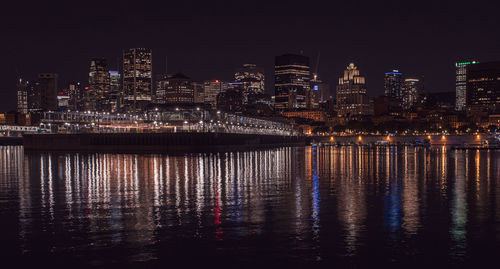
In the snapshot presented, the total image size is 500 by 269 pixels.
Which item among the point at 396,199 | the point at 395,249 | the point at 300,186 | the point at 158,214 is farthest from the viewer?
the point at 300,186

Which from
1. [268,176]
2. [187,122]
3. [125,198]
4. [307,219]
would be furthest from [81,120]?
[307,219]

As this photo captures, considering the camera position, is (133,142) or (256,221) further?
(133,142)

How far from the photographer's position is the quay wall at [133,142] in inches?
5128

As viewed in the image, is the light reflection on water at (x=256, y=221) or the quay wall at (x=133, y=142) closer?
the light reflection on water at (x=256, y=221)

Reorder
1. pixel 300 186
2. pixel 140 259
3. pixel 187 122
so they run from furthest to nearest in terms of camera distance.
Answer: pixel 187 122
pixel 300 186
pixel 140 259

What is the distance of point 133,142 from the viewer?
134 m

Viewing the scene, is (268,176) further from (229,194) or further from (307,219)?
(307,219)

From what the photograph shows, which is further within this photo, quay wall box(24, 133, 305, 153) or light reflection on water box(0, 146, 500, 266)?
quay wall box(24, 133, 305, 153)

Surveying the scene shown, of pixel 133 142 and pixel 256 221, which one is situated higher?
pixel 133 142

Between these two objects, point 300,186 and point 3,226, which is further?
point 300,186

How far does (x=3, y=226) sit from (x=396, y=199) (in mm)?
21664

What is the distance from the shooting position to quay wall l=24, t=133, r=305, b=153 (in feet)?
427

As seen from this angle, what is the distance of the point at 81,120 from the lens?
168000 mm

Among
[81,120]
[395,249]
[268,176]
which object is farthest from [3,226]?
[81,120]
